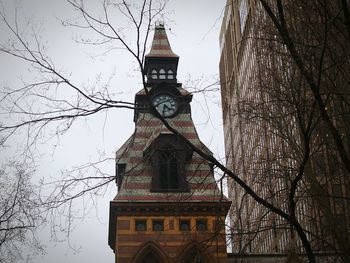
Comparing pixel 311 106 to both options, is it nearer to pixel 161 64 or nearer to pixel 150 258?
pixel 150 258

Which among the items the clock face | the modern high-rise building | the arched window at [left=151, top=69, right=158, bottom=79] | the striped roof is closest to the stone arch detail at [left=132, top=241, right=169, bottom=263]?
the clock face

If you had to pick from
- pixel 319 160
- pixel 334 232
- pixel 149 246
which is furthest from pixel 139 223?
pixel 334 232

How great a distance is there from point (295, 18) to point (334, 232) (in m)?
4.37

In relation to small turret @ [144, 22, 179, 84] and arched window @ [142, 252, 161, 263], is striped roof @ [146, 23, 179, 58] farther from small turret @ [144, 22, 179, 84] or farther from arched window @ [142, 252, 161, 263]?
arched window @ [142, 252, 161, 263]

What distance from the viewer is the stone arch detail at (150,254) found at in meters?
36.4

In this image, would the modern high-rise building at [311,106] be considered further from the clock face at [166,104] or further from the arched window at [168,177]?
the arched window at [168,177]

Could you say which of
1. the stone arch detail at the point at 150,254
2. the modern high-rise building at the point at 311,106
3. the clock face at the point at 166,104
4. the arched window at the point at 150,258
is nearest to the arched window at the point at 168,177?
the clock face at the point at 166,104

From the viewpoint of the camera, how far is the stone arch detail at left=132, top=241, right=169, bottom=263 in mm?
36438

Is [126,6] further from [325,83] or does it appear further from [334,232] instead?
[334,232]

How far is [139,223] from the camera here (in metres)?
37.8

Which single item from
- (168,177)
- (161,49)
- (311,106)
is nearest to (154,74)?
(161,49)

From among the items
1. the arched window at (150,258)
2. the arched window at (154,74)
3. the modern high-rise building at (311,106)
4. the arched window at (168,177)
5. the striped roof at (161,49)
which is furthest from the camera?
the striped roof at (161,49)

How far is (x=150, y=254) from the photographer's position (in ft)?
121

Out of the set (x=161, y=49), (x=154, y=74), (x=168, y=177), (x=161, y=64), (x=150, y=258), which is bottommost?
(x=150, y=258)
